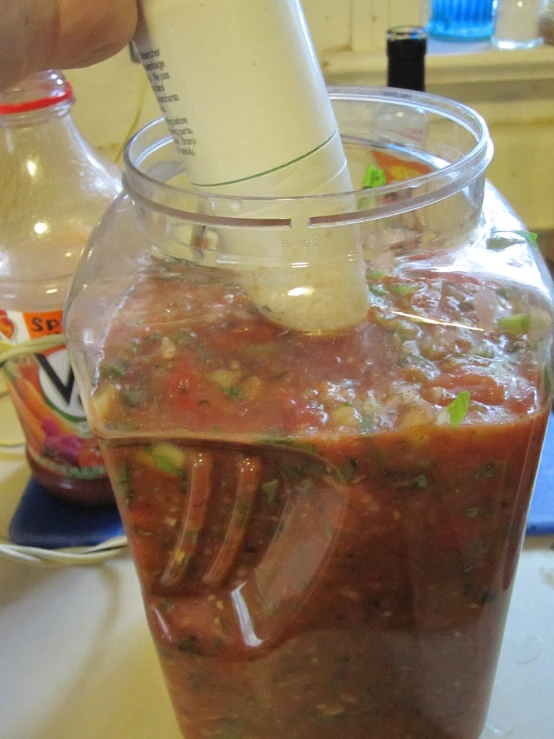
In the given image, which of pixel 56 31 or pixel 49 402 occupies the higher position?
pixel 56 31

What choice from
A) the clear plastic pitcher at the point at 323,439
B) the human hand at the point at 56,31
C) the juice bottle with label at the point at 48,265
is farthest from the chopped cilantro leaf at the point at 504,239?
the juice bottle with label at the point at 48,265

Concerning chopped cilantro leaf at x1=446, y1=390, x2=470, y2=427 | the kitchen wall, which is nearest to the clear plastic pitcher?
chopped cilantro leaf at x1=446, y1=390, x2=470, y2=427

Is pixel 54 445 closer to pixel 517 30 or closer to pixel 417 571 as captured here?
pixel 417 571

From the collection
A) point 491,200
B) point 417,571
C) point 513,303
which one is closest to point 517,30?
point 491,200

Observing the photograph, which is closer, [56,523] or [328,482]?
[328,482]

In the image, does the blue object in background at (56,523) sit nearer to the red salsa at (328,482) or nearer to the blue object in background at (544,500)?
the red salsa at (328,482)

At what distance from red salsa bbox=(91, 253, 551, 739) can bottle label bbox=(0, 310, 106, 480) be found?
220mm

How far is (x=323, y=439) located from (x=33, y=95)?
16.2 inches

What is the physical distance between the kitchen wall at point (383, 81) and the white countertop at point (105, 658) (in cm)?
52

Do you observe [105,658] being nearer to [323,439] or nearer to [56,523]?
[56,523]

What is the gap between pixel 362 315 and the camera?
37 centimetres

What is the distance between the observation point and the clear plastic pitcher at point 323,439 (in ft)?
1.13

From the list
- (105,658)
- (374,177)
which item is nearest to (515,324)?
(374,177)

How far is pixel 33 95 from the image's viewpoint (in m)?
0.57
